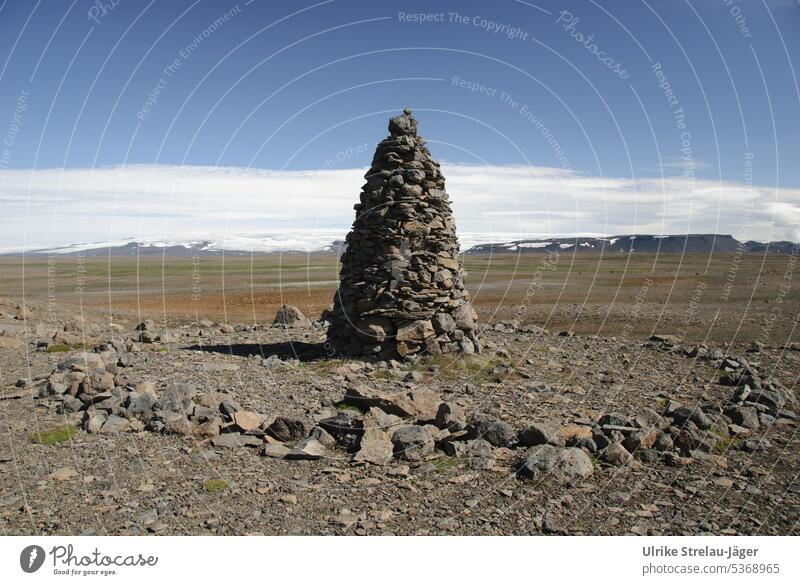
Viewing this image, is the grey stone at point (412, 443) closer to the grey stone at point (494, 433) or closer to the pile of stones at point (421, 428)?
the pile of stones at point (421, 428)

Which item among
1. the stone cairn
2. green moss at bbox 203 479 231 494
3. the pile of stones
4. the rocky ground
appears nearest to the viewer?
the rocky ground

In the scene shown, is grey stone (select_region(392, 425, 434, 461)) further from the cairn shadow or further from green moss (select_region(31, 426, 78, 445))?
the cairn shadow

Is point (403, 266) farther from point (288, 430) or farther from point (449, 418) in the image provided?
point (288, 430)

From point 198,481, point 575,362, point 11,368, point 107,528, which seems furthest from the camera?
point 575,362

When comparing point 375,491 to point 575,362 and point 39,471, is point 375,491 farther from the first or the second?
point 575,362

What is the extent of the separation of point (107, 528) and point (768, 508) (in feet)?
30.0

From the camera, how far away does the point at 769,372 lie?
1691 centimetres

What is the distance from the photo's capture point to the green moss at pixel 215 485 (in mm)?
8395

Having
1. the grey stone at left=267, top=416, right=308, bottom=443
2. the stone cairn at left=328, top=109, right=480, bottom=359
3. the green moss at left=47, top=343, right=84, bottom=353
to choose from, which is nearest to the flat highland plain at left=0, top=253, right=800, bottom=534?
the grey stone at left=267, top=416, right=308, bottom=443

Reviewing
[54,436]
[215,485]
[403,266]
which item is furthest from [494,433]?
[54,436]

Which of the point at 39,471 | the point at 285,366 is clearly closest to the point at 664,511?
the point at 39,471

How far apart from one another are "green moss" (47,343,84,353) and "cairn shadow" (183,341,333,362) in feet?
12.6

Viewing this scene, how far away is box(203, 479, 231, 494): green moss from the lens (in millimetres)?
8395

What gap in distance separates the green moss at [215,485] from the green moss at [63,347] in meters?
13.3
